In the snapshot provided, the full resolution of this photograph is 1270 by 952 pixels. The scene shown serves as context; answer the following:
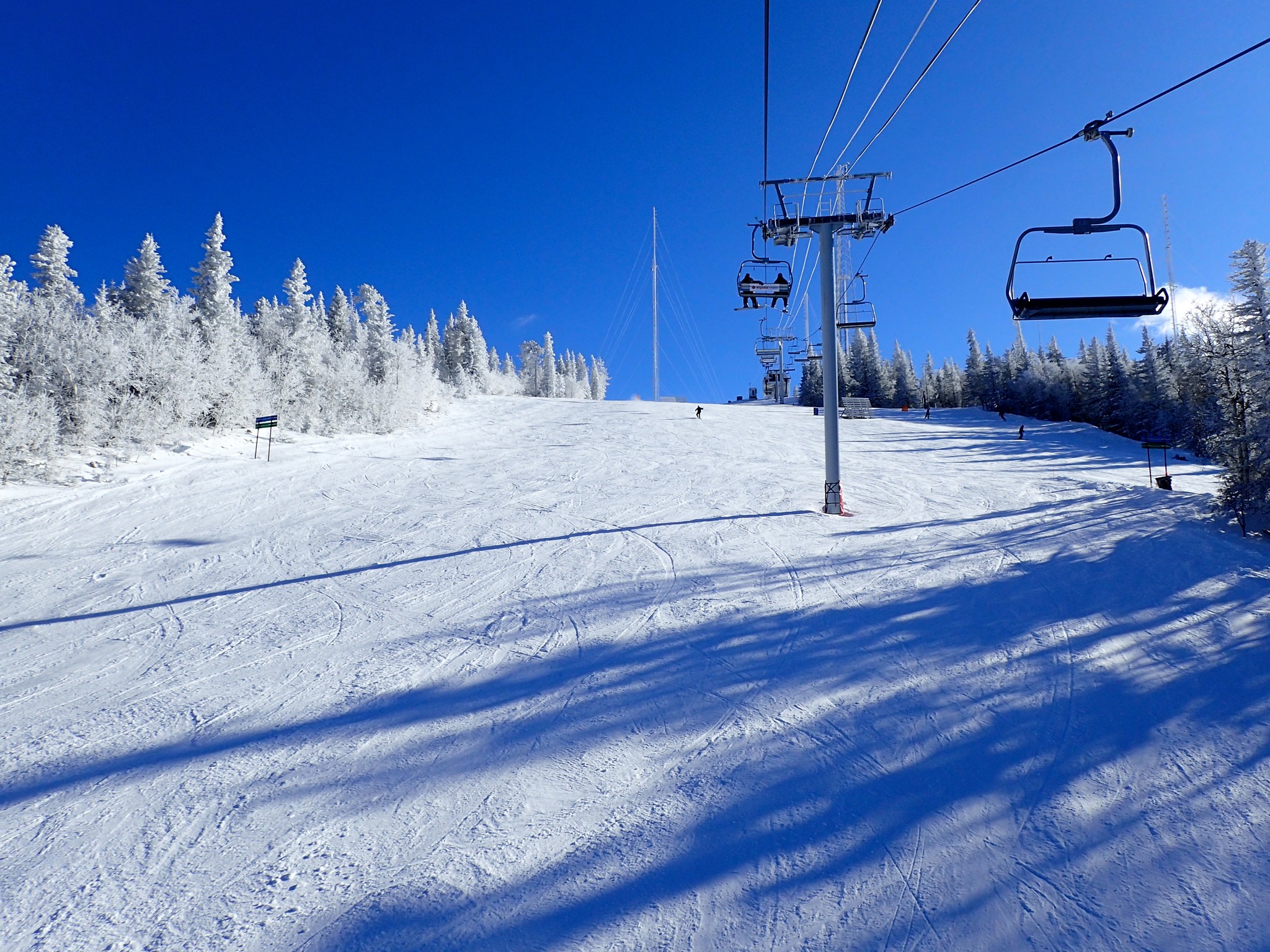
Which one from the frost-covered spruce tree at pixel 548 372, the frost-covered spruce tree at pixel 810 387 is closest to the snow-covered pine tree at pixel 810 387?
the frost-covered spruce tree at pixel 810 387

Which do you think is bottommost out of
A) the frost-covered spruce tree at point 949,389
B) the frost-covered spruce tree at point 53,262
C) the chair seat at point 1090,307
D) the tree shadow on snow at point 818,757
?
the tree shadow on snow at point 818,757

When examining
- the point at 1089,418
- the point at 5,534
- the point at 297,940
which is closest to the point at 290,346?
the point at 5,534

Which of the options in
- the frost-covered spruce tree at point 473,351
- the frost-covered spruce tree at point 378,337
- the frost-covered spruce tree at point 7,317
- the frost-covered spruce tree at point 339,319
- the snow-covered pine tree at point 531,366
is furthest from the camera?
the snow-covered pine tree at point 531,366

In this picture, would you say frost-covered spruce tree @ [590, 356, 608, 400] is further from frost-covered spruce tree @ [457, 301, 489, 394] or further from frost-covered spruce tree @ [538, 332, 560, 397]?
frost-covered spruce tree @ [457, 301, 489, 394]

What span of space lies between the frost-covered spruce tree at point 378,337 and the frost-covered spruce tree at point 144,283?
11.4 metres

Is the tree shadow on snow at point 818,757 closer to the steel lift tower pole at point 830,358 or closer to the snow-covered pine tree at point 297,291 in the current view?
the steel lift tower pole at point 830,358

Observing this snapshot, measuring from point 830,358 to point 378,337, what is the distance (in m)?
40.9

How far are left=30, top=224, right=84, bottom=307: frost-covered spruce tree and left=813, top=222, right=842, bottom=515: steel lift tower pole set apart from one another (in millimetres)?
38144

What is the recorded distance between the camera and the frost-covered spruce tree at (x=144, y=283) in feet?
106

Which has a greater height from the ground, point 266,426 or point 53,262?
point 53,262

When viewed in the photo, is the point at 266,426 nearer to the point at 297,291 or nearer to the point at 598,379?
the point at 297,291

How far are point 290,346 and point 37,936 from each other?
106 ft

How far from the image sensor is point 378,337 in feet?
145

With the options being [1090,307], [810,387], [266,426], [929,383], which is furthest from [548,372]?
[1090,307]
